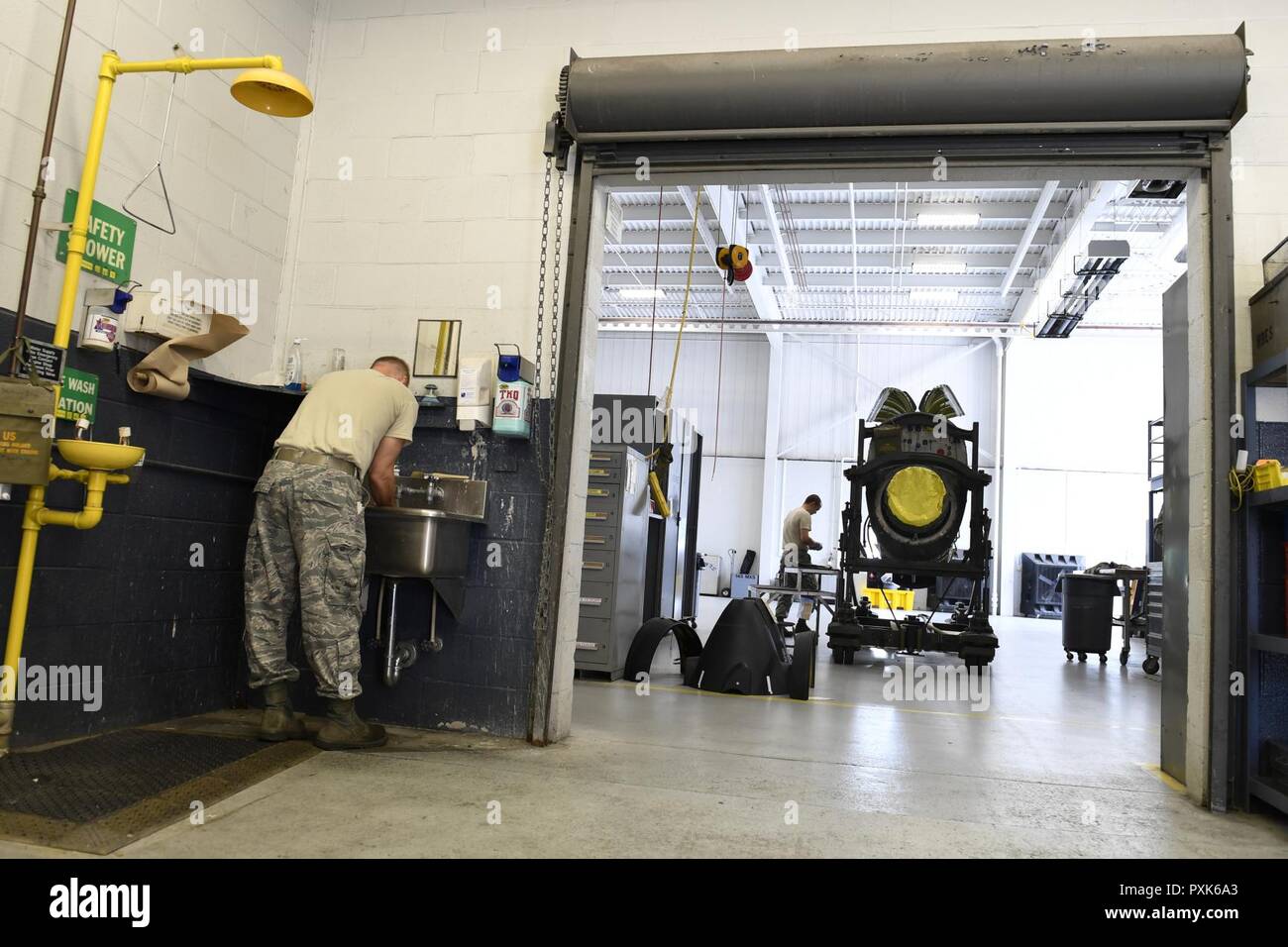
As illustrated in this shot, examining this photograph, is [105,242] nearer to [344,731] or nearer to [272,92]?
[272,92]

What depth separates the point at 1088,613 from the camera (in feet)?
25.3

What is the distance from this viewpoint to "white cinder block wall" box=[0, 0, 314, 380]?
2.85 metres

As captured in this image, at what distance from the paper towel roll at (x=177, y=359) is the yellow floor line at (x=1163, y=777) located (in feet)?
13.8

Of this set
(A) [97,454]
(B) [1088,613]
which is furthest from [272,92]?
(B) [1088,613]

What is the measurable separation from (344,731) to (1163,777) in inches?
132

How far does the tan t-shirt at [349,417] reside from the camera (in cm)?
327

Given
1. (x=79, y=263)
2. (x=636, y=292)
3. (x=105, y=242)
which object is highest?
(x=636, y=292)

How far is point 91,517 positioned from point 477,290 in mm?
1814

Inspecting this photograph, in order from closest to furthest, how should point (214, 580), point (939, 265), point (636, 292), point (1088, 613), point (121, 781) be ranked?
point (121, 781) < point (214, 580) < point (1088, 613) < point (939, 265) < point (636, 292)

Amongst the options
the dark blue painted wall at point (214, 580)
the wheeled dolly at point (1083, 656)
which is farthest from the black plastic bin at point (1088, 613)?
the dark blue painted wall at point (214, 580)

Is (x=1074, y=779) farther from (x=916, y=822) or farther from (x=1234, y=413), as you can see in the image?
(x=1234, y=413)

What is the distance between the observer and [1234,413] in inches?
124

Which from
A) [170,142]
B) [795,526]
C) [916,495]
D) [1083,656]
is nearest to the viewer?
[170,142]

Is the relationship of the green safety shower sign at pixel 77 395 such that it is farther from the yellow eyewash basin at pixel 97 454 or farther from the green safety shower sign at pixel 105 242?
the green safety shower sign at pixel 105 242
